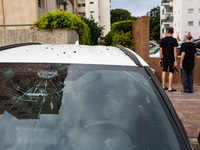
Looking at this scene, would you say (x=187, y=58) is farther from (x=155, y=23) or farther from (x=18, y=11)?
(x=155, y=23)

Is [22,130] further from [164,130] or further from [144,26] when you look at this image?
[144,26]

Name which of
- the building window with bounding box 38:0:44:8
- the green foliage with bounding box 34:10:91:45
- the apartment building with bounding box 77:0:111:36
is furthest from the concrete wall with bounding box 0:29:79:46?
the apartment building with bounding box 77:0:111:36

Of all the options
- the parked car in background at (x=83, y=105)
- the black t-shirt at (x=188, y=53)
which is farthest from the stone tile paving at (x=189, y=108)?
the parked car in background at (x=83, y=105)

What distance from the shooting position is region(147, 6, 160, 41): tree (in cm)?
7994

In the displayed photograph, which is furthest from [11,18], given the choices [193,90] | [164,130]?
[164,130]

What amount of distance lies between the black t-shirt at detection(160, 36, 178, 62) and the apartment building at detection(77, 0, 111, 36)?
57283 mm

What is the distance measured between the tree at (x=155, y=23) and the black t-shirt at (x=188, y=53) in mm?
72385

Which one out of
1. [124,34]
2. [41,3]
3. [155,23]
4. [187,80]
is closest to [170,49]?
[187,80]

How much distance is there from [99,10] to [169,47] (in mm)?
62789

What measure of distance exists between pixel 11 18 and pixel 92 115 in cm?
1642

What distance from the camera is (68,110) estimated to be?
6.70 feet

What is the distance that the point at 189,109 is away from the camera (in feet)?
20.0

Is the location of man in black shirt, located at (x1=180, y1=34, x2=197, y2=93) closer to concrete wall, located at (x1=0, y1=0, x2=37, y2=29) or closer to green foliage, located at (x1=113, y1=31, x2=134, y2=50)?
green foliage, located at (x1=113, y1=31, x2=134, y2=50)

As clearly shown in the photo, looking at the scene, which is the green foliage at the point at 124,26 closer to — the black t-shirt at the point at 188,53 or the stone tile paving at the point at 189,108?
the stone tile paving at the point at 189,108
